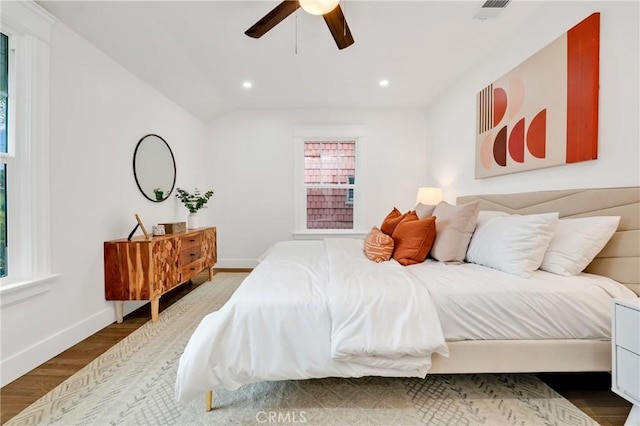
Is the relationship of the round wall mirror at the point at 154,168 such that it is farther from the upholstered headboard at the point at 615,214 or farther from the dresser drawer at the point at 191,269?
the upholstered headboard at the point at 615,214

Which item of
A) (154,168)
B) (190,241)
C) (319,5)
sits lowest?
(190,241)

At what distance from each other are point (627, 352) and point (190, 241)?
3473 mm

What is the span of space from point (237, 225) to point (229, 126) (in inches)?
63.9

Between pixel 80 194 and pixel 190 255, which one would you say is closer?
pixel 80 194

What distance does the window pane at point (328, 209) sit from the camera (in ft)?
14.8

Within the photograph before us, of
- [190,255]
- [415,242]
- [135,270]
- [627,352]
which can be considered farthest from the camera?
[190,255]

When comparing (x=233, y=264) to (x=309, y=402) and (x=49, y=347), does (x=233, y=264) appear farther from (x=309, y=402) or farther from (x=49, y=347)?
Answer: (x=309, y=402)

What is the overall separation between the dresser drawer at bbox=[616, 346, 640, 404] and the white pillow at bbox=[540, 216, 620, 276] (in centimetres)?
47

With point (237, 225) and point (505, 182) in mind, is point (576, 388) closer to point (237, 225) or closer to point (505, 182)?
point (505, 182)

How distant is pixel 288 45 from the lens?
2664 mm

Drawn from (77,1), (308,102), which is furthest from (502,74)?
(77,1)

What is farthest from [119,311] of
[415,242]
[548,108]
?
[548,108]

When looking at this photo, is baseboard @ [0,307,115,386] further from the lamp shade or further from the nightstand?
the lamp shade

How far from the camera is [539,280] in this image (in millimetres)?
1517
